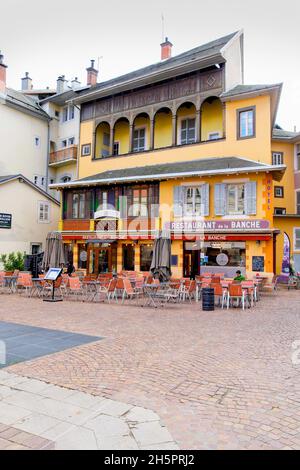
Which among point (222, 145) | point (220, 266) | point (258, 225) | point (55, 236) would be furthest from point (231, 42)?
point (55, 236)

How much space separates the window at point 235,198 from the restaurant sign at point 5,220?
44.9ft

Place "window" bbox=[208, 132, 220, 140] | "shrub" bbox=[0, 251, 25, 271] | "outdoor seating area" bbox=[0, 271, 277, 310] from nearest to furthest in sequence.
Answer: "outdoor seating area" bbox=[0, 271, 277, 310], "shrub" bbox=[0, 251, 25, 271], "window" bbox=[208, 132, 220, 140]

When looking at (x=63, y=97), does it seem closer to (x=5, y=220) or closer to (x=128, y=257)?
(x=5, y=220)

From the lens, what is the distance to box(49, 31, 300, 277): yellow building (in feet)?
63.1

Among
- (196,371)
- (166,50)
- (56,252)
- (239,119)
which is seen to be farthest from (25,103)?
(196,371)

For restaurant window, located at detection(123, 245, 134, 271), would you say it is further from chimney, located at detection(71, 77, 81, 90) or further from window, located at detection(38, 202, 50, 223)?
chimney, located at detection(71, 77, 81, 90)

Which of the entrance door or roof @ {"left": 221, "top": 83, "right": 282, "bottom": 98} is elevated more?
roof @ {"left": 221, "top": 83, "right": 282, "bottom": 98}

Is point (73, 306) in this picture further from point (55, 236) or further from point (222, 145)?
point (222, 145)

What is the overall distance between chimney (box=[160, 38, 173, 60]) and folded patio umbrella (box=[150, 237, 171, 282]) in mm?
18300

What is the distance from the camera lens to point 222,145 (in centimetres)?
2130

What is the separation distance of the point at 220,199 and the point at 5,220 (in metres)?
13.4

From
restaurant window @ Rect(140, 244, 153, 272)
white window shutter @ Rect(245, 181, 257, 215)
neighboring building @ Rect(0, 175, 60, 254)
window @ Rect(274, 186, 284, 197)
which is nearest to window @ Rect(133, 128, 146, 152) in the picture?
neighboring building @ Rect(0, 175, 60, 254)

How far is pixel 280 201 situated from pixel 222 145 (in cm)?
977

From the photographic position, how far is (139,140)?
26.3 m
